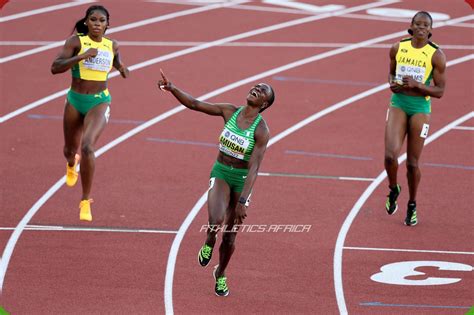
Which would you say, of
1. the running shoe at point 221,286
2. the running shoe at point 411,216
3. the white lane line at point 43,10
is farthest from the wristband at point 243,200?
the white lane line at point 43,10

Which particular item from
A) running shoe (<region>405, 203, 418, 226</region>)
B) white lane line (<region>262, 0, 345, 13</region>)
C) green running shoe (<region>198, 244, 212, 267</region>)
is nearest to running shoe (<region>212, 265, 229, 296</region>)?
green running shoe (<region>198, 244, 212, 267</region>)

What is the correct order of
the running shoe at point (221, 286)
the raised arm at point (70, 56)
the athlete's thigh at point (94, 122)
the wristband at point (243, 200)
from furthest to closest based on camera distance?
the athlete's thigh at point (94, 122) → the raised arm at point (70, 56) → the running shoe at point (221, 286) → the wristband at point (243, 200)

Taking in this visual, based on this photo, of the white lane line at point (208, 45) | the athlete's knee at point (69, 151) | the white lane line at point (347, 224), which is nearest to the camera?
the white lane line at point (347, 224)

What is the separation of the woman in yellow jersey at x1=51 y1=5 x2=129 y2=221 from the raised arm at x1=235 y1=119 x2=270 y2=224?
7.14ft

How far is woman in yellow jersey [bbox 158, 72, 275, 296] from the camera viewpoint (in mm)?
10906

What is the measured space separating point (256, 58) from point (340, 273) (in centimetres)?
875

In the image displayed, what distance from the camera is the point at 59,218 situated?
13602 millimetres

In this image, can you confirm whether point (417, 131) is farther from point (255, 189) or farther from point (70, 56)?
point (70, 56)

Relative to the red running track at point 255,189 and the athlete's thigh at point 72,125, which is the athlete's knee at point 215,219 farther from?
the athlete's thigh at point 72,125

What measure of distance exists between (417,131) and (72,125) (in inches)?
162

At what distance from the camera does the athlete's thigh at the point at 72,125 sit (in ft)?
41.6

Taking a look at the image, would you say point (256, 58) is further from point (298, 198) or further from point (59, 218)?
point (59, 218)

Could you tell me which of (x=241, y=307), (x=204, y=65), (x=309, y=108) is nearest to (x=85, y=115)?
(x=241, y=307)

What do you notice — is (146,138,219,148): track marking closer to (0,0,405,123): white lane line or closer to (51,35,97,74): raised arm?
(0,0,405,123): white lane line
